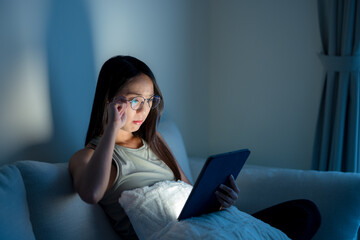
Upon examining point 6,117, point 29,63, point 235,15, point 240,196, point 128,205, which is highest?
point 235,15

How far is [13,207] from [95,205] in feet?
1.13

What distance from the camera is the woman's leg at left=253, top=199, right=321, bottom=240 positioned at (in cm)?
143

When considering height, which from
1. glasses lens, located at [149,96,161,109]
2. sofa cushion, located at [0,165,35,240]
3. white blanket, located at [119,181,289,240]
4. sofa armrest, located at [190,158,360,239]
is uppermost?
glasses lens, located at [149,96,161,109]

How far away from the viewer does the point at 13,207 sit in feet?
3.50

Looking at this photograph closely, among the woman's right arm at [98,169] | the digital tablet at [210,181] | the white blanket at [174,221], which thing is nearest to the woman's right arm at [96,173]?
the woman's right arm at [98,169]

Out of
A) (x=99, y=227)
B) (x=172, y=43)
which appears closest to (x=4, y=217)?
(x=99, y=227)

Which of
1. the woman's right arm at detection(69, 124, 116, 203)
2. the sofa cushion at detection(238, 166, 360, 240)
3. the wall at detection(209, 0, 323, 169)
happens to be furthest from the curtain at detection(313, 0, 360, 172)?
the woman's right arm at detection(69, 124, 116, 203)

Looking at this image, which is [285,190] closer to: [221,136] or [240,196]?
[240,196]

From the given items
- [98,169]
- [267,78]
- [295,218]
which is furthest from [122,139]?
[267,78]

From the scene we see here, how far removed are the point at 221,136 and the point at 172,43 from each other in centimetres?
82

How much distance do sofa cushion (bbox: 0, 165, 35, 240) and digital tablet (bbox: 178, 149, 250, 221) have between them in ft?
1.49

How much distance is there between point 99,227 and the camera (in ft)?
4.33

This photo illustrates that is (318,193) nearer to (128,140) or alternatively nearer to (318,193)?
(318,193)

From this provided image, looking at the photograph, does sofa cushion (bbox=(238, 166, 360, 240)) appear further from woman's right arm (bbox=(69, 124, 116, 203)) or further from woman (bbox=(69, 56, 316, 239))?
woman's right arm (bbox=(69, 124, 116, 203))
